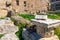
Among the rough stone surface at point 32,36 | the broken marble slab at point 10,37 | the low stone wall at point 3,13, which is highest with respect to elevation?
the low stone wall at point 3,13

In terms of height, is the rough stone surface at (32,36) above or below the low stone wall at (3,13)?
below

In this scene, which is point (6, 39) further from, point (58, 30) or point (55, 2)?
point (55, 2)

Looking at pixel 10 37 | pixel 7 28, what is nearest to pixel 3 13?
pixel 7 28

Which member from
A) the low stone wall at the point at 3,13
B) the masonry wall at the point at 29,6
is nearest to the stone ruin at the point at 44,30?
the low stone wall at the point at 3,13

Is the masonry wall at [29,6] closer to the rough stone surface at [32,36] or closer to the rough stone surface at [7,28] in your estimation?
the rough stone surface at [7,28]

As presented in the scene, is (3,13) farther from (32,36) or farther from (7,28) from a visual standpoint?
(32,36)

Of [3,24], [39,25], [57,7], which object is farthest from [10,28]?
[57,7]

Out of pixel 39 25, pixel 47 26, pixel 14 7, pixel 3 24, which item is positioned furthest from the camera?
pixel 14 7

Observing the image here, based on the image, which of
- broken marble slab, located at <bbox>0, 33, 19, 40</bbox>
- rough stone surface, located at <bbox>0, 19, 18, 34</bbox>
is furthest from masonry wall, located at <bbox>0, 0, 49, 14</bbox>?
broken marble slab, located at <bbox>0, 33, 19, 40</bbox>

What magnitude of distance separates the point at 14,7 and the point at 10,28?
921 centimetres

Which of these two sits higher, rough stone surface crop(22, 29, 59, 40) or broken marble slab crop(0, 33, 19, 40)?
rough stone surface crop(22, 29, 59, 40)

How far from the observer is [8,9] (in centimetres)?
2128

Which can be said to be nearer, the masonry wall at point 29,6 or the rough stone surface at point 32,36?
the rough stone surface at point 32,36

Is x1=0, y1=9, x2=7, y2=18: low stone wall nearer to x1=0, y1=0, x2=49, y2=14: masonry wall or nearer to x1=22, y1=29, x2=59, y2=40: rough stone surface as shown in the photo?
x1=0, y1=0, x2=49, y2=14: masonry wall
